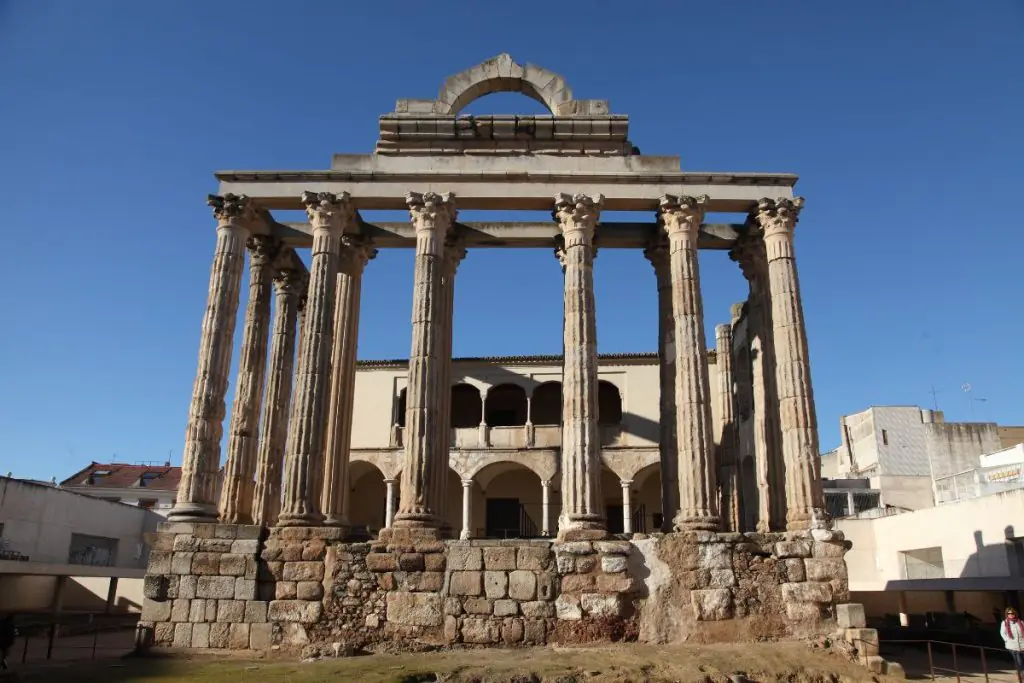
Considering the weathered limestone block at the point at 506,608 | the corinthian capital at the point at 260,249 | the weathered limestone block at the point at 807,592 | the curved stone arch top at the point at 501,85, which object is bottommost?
the weathered limestone block at the point at 506,608

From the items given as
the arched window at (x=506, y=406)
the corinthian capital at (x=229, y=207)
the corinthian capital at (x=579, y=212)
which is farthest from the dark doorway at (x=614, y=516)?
the corinthian capital at (x=229, y=207)

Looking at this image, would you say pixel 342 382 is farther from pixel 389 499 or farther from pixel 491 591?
pixel 389 499

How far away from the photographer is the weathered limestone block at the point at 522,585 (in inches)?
567

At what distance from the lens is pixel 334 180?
17.9 metres

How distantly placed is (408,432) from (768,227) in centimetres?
918

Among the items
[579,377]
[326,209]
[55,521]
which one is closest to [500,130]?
[326,209]

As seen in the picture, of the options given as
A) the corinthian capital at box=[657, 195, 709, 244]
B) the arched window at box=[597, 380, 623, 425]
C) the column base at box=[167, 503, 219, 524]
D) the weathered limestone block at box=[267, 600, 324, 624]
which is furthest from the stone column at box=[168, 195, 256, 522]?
the arched window at box=[597, 380, 623, 425]

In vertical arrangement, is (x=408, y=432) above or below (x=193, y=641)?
above

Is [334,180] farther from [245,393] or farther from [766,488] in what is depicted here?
[766,488]

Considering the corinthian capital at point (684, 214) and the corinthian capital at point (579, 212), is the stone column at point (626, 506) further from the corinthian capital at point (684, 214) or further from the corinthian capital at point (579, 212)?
the corinthian capital at point (579, 212)

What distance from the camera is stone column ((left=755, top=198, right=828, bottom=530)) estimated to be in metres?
15.5

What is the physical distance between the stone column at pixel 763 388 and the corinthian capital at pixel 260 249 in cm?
1151

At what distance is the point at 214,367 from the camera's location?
656 inches

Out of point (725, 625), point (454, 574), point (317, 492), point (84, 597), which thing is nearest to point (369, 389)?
point (84, 597)
